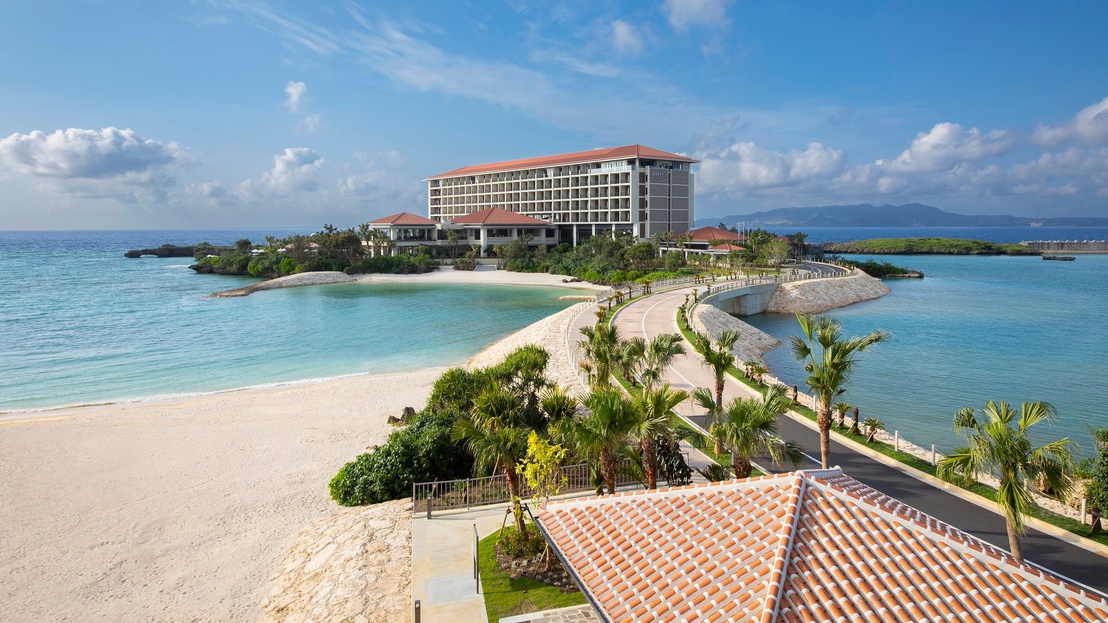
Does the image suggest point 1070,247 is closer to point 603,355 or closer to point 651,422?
point 603,355

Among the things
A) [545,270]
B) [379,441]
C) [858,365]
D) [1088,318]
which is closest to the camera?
[379,441]

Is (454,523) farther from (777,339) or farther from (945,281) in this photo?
(945,281)

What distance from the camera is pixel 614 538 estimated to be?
8.59m

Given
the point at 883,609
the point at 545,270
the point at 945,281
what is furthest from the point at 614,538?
the point at 945,281

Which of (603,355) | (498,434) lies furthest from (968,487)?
(498,434)

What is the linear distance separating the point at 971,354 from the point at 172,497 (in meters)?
39.7

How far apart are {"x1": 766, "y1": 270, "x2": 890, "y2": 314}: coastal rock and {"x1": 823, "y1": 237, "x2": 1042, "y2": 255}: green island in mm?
73469

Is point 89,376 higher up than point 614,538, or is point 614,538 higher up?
point 614,538

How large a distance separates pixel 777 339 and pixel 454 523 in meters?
34.7

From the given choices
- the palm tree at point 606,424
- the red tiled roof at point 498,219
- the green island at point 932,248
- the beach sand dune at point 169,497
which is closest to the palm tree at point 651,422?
the palm tree at point 606,424

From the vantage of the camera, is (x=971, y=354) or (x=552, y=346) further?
(x=971, y=354)

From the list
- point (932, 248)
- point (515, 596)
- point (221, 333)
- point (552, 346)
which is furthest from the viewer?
point (932, 248)

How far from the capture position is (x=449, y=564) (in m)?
12.6

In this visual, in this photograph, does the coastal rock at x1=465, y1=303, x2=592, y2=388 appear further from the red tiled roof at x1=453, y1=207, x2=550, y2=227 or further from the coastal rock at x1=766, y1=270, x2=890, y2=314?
the red tiled roof at x1=453, y1=207, x2=550, y2=227
